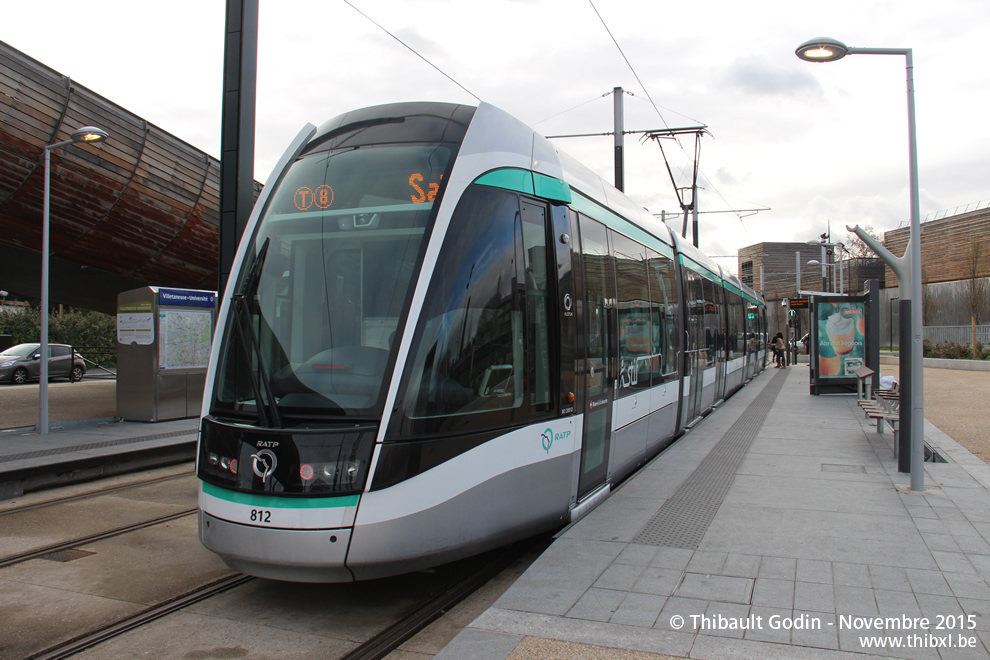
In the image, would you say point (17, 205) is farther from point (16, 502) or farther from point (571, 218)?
point (571, 218)

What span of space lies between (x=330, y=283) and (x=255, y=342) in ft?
1.91

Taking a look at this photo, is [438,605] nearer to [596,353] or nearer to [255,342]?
[255,342]

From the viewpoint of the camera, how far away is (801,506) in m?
6.59

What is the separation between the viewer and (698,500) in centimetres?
687

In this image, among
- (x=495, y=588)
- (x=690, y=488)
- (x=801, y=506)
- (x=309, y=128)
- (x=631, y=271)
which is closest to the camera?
(x=495, y=588)

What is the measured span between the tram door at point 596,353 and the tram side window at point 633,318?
1.26 ft

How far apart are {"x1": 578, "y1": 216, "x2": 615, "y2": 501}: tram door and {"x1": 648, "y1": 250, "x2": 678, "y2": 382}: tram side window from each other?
2.12 metres

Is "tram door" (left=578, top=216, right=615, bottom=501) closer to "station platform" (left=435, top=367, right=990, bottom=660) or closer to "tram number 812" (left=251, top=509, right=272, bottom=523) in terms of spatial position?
"station platform" (left=435, top=367, right=990, bottom=660)

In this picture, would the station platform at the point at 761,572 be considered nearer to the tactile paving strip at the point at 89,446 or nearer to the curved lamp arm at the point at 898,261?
→ the curved lamp arm at the point at 898,261

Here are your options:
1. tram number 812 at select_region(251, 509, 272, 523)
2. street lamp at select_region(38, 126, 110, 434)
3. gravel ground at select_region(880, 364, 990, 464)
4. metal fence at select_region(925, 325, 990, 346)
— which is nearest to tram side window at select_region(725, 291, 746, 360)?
gravel ground at select_region(880, 364, 990, 464)

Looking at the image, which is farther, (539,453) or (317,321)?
(539,453)

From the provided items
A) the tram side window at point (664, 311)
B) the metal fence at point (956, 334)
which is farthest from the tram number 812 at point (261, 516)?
the metal fence at point (956, 334)

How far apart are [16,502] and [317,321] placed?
18.9ft

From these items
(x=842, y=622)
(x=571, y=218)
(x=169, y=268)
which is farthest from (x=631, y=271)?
(x=169, y=268)
